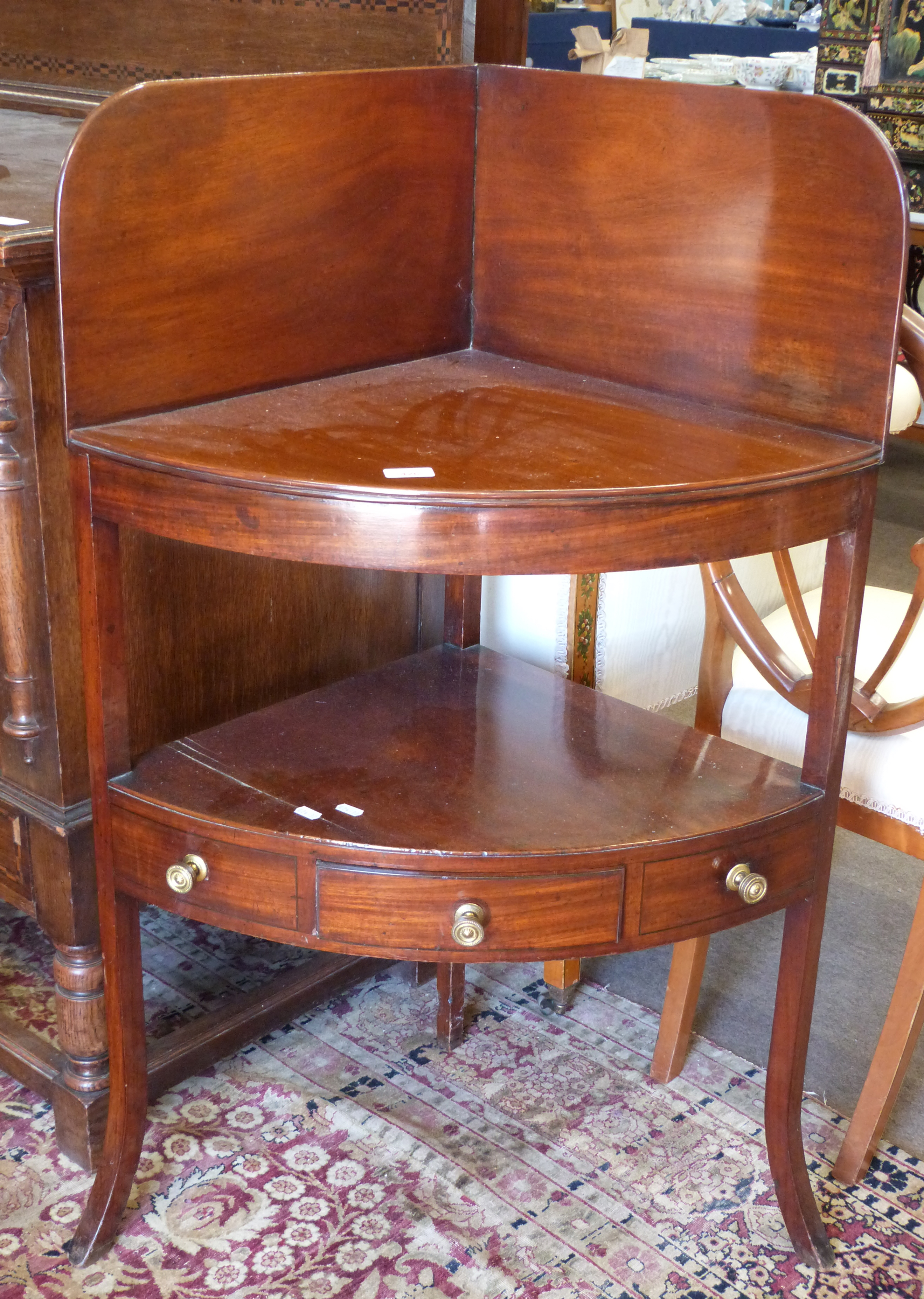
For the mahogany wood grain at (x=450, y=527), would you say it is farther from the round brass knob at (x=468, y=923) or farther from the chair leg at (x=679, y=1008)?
the chair leg at (x=679, y=1008)

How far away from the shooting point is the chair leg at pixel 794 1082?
1560 mm

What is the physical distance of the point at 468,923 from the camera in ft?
4.40

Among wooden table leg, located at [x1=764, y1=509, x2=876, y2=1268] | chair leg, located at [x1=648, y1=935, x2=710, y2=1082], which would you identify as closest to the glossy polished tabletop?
wooden table leg, located at [x1=764, y1=509, x2=876, y2=1268]

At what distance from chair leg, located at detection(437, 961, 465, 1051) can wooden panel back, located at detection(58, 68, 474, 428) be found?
3.00ft

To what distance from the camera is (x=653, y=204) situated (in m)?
1.47

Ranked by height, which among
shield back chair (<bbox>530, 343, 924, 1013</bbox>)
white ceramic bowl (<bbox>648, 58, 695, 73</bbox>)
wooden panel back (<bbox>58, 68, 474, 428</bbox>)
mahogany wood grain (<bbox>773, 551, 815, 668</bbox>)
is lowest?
shield back chair (<bbox>530, 343, 924, 1013</bbox>)

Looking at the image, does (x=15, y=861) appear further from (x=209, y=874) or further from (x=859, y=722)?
(x=859, y=722)

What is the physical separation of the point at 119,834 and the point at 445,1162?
698mm

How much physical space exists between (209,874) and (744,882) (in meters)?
0.56

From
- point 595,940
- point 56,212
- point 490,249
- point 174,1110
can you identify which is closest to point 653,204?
point 490,249

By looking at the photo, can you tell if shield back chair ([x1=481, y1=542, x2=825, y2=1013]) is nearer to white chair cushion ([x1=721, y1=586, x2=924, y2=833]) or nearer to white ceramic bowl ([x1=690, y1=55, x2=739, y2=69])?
white chair cushion ([x1=721, y1=586, x2=924, y2=833])

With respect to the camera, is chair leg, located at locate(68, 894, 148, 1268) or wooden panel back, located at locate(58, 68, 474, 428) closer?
wooden panel back, located at locate(58, 68, 474, 428)

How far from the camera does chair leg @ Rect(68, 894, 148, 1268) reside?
5.05 feet

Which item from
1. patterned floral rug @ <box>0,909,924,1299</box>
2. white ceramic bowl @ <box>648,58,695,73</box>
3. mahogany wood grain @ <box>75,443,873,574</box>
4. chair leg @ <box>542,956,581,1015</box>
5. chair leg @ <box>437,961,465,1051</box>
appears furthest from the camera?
white ceramic bowl @ <box>648,58,695,73</box>
